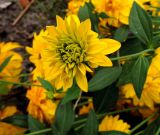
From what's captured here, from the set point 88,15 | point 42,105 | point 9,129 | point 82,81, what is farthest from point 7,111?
point 82,81

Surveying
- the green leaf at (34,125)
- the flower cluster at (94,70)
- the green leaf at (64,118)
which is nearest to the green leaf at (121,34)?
the flower cluster at (94,70)

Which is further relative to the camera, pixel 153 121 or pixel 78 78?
pixel 153 121

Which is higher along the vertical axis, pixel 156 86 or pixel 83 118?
pixel 156 86

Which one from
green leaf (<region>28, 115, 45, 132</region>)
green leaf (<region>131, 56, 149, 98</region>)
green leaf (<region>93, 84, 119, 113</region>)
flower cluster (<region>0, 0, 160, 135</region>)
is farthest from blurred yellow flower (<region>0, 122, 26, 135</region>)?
green leaf (<region>131, 56, 149, 98</region>)

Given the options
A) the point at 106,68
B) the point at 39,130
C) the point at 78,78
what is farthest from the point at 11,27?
the point at 78,78

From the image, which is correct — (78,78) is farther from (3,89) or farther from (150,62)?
(3,89)

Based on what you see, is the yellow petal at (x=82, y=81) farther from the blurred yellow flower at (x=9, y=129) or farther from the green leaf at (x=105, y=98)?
the blurred yellow flower at (x=9, y=129)

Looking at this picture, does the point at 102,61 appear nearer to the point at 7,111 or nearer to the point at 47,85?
the point at 47,85
